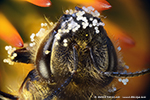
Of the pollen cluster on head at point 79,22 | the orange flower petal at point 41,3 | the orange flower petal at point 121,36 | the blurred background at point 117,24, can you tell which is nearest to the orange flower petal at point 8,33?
the blurred background at point 117,24

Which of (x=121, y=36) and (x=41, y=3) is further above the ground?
(x=41, y=3)

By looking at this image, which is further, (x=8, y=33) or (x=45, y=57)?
(x=8, y=33)

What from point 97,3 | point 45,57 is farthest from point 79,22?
point 97,3

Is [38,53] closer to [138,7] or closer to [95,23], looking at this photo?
[95,23]

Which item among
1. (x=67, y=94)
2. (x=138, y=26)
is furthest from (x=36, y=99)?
(x=138, y=26)

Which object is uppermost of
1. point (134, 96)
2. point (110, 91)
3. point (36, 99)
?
point (36, 99)

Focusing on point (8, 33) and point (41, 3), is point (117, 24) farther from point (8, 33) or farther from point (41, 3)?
point (8, 33)

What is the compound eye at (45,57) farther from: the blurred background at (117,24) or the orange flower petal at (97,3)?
the orange flower petal at (97,3)

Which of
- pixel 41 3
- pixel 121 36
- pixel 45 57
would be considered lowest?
pixel 121 36
